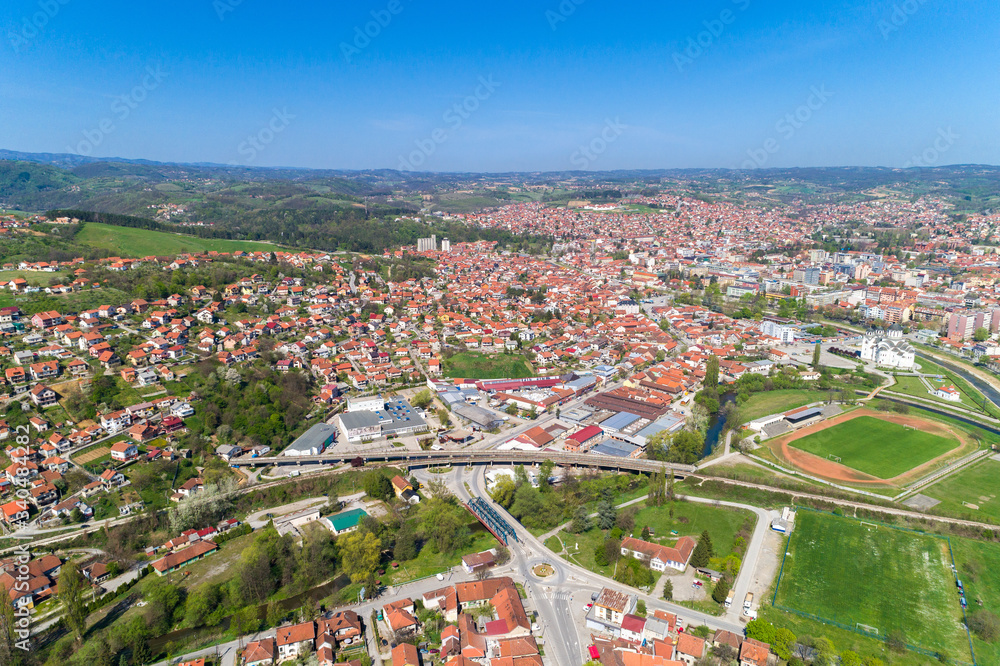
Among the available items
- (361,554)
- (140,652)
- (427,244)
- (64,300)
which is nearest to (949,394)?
(361,554)

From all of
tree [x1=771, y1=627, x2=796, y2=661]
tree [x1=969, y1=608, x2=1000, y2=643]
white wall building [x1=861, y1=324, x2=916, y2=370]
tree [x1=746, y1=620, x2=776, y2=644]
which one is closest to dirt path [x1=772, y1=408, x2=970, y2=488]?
tree [x1=969, y1=608, x2=1000, y2=643]

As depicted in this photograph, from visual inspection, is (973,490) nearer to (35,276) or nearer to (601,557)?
(601,557)

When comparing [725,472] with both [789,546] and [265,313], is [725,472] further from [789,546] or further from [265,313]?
[265,313]

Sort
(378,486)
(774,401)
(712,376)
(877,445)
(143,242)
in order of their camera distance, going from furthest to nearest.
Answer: (143,242), (712,376), (774,401), (877,445), (378,486)

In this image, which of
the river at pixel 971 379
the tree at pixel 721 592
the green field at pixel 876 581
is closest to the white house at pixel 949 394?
the river at pixel 971 379

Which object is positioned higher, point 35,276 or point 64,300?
point 35,276

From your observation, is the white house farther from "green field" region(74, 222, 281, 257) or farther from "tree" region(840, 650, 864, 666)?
"green field" region(74, 222, 281, 257)
